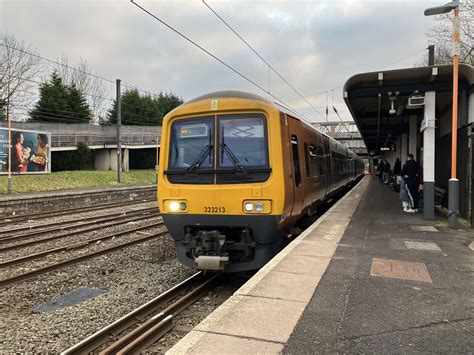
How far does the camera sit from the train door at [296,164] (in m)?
6.91

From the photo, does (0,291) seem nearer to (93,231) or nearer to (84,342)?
(84,342)

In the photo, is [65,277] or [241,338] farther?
[65,277]

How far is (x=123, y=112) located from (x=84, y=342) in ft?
174

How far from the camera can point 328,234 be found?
8.16m

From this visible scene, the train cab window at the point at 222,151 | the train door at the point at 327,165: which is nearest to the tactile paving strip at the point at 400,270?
the train cab window at the point at 222,151

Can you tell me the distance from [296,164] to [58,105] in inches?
1682

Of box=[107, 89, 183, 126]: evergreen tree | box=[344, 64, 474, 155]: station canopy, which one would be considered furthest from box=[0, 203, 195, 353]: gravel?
box=[107, 89, 183, 126]: evergreen tree

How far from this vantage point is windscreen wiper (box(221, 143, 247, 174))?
243 inches

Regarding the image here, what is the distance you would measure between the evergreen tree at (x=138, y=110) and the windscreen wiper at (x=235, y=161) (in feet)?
161

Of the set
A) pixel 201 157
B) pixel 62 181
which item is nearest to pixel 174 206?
pixel 201 157

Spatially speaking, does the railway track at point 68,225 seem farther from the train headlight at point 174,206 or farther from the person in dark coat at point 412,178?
the person in dark coat at point 412,178

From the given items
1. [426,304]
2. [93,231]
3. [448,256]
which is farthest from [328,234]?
[93,231]

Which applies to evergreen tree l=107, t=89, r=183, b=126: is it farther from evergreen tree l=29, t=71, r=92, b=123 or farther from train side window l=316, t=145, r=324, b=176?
train side window l=316, t=145, r=324, b=176

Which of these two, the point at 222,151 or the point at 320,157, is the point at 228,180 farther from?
the point at 320,157
